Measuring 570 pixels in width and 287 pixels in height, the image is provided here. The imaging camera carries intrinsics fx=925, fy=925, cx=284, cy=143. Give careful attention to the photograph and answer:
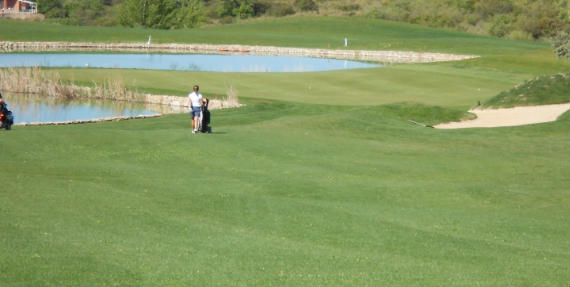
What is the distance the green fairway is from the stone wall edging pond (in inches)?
1957

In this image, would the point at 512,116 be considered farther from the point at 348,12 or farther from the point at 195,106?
the point at 348,12

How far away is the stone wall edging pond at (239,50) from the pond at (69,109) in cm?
4087

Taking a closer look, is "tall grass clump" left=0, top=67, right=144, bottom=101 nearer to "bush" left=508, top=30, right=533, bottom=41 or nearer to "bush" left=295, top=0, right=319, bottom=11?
"bush" left=508, top=30, right=533, bottom=41

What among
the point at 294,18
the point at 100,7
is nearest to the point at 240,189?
the point at 294,18

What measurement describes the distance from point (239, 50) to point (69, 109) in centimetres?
4817

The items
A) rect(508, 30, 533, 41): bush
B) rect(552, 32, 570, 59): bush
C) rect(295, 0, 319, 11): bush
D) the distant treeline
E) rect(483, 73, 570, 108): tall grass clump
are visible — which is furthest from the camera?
rect(295, 0, 319, 11): bush

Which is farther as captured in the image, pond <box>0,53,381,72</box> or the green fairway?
pond <box>0,53,381,72</box>

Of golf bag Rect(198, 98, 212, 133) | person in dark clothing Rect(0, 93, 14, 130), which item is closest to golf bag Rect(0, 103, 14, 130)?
person in dark clothing Rect(0, 93, 14, 130)

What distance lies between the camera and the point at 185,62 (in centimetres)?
7581

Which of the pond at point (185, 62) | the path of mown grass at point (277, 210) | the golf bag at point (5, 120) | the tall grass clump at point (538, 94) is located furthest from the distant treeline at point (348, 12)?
the golf bag at point (5, 120)

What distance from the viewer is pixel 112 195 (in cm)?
1731

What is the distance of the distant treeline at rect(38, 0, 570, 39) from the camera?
4429 inches

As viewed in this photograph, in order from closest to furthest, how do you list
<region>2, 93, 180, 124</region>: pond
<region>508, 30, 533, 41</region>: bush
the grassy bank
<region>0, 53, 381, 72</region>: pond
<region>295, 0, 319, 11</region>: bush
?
<region>2, 93, 180, 124</region>: pond, <region>0, 53, 381, 72</region>: pond, the grassy bank, <region>508, 30, 533, 41</region>: bush, <region>295, 0, 319, 11</region>: bush

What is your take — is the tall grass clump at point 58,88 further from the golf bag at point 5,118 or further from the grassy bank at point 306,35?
the grassy bank at point 306,35
